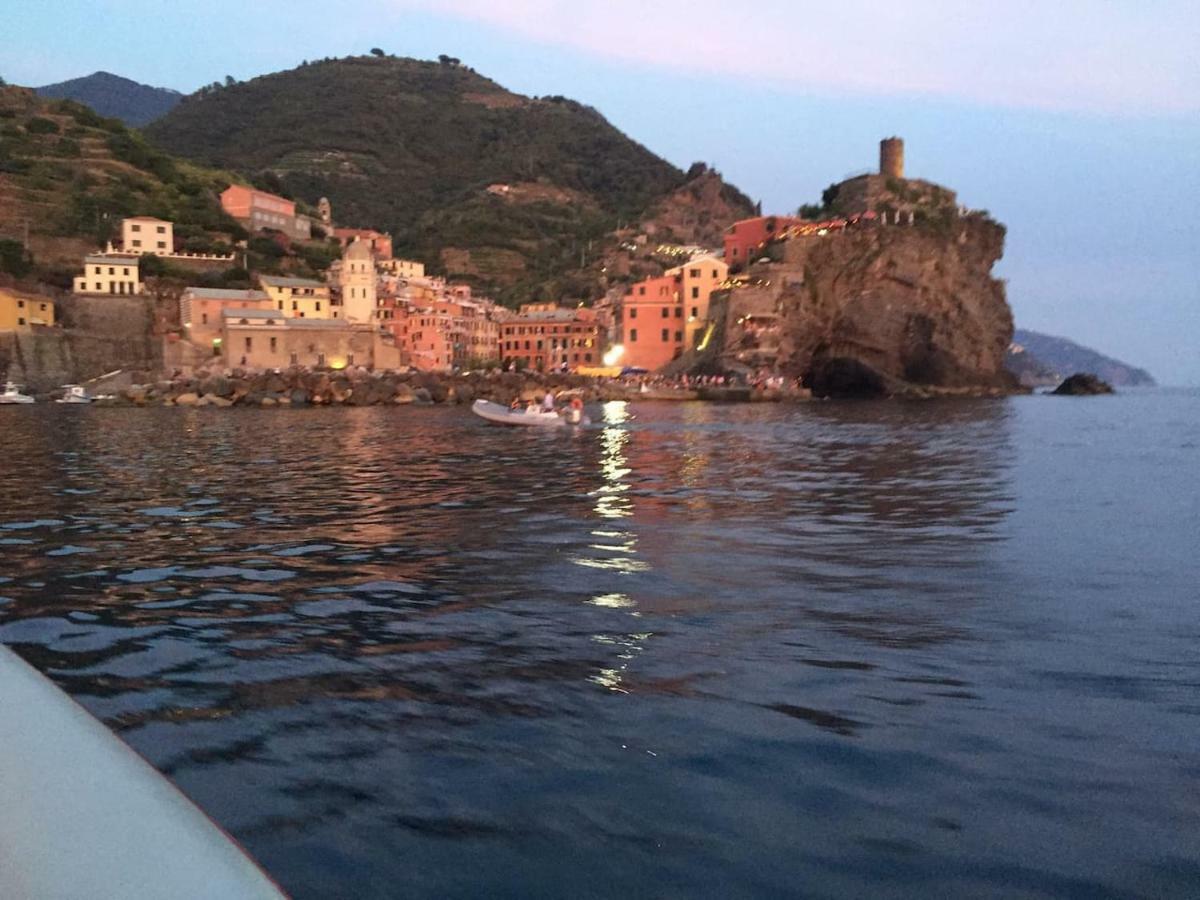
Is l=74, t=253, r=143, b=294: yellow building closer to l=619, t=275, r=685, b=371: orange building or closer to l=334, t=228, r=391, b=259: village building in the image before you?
l=334, t=228, r=391, b=259: village building

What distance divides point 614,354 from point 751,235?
60.0 ft

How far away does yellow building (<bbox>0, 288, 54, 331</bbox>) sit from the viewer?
65.8m

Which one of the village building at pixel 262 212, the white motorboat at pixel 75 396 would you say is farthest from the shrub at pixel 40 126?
the white motorboat at pixel 75 396

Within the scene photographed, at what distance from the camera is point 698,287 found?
82.8m

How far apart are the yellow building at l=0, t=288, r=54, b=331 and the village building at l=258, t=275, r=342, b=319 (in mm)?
15730

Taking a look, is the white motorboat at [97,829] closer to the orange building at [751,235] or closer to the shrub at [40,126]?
the orange building at [751,235]

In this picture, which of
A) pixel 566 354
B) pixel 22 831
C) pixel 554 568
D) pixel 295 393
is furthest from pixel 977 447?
pixel 566 354

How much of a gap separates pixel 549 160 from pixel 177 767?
601ft

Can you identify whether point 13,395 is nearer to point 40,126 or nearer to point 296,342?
point 296,342

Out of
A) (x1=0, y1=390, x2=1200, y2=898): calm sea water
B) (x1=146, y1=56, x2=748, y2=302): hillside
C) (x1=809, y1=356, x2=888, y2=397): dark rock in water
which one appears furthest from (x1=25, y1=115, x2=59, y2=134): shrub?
(x1=0, y1=390, x2=1200, y2=898): calm sea water

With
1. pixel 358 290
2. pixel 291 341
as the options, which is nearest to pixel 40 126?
pixel 358 290

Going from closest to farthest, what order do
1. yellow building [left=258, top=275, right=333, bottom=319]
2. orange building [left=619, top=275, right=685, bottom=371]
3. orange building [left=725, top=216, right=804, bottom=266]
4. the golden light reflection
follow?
1. the golden light reflection
2. yellow building [left=258, top=275, right=333, bottom=319]
3. orange building [left=619, top=275, right=685, bottom=371]
4. orange building [left=725, top=216, right=804, bottom=266]

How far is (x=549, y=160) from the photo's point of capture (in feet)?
584

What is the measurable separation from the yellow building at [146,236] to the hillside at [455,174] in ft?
138
